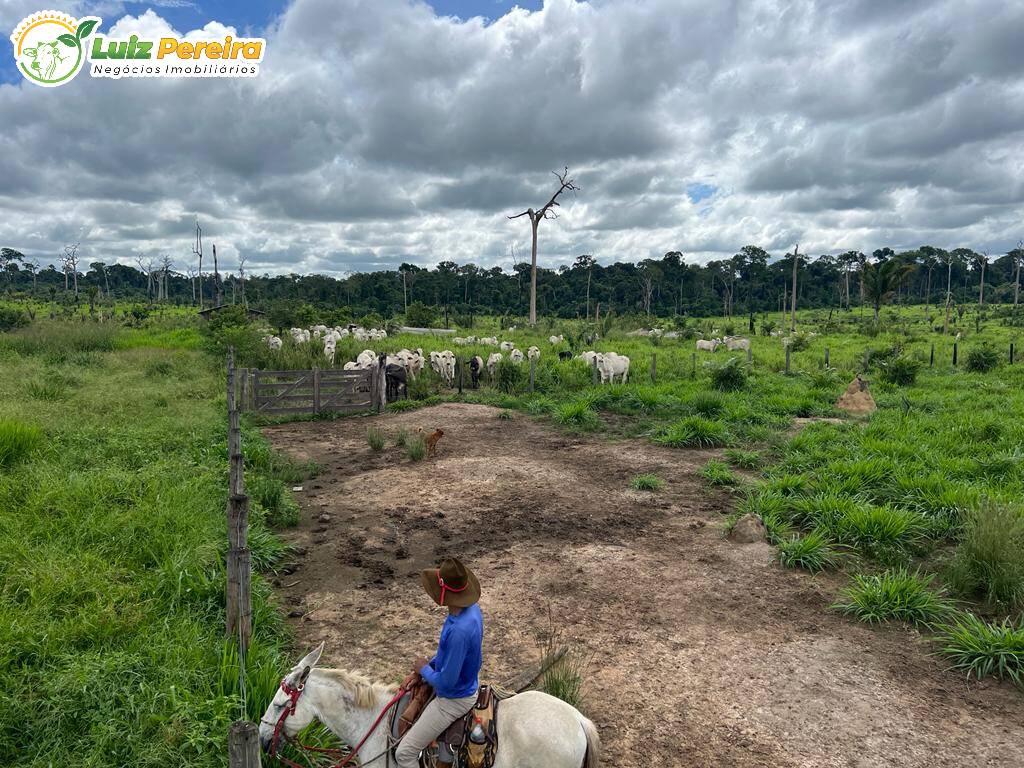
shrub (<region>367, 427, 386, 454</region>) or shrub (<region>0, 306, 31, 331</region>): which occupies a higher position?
shrub (<region>0, 306, 31, 331</region>)

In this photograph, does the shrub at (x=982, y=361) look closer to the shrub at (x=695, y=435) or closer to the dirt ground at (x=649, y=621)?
the shrub at (x=695, y=435)

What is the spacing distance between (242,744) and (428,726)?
35.8 inches

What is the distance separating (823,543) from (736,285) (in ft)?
234

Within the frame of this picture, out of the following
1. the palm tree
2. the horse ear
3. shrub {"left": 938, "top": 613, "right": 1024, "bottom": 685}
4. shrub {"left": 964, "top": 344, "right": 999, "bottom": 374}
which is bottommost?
shrub {"left": 938, "top": 613, "right": 1024, "bottom": 685}

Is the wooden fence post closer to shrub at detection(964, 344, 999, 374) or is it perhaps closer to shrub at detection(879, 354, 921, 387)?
shrub at detection(879, 354, 921, 387)

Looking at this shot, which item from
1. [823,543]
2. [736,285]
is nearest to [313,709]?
[823,543]

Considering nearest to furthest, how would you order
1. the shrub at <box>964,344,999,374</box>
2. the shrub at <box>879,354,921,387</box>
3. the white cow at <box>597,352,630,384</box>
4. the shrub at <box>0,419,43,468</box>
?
the shrub at <box>0,419,43,468</box> → the shrub at <box>879,354,921,387</box> → the white cow at <box>597,352,630,384</box> → the shrub at <box>964,344,999,374</box>

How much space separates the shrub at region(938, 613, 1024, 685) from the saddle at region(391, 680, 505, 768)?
3.92 m

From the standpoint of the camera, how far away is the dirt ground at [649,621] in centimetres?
403

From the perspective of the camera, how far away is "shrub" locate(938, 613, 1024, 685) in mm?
4633

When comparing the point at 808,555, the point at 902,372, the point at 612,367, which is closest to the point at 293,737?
the point at 808,555

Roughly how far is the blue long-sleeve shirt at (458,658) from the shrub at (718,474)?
706 cm

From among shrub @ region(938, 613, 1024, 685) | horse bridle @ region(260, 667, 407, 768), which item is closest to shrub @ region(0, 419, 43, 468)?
horse bridle @ region(260, 667, 407, 768)

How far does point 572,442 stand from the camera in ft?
40.0
